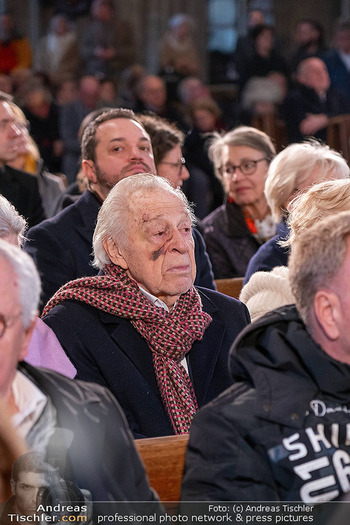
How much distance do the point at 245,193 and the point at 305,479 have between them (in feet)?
10.2

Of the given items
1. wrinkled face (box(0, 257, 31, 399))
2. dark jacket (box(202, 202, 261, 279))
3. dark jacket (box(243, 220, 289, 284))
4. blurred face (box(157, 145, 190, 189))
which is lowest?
dark jacket (box(202, 202, 261, 279))

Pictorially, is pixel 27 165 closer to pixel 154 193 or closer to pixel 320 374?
pixel 154 193

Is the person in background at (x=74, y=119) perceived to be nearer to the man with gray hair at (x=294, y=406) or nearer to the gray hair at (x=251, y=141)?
the gray hair at (x=251, y=141)

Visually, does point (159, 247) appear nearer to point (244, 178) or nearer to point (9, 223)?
point (9, 223)

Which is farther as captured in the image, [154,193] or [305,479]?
[154,193]

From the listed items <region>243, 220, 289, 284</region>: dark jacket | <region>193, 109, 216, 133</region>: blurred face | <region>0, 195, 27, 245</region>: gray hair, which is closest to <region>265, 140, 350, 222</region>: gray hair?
<region>243, 220, 289, 284</region>: dark jacket

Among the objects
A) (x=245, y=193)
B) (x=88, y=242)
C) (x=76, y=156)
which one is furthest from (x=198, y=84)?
(x=88, y=242)

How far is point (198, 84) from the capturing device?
8828mm

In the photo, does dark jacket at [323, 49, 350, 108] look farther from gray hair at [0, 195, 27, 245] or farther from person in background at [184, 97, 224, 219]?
gray hair at [0, 195, 27, 245]

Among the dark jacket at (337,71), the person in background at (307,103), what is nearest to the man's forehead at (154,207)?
the person in background at (307,103)

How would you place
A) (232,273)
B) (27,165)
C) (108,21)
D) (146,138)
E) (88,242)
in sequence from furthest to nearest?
(108,21), (27,165), (232,273), (146,138), (88,242)

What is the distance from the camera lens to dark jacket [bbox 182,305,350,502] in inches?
75.4

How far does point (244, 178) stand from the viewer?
493 centimetres

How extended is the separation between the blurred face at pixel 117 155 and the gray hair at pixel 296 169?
1.86 ft
